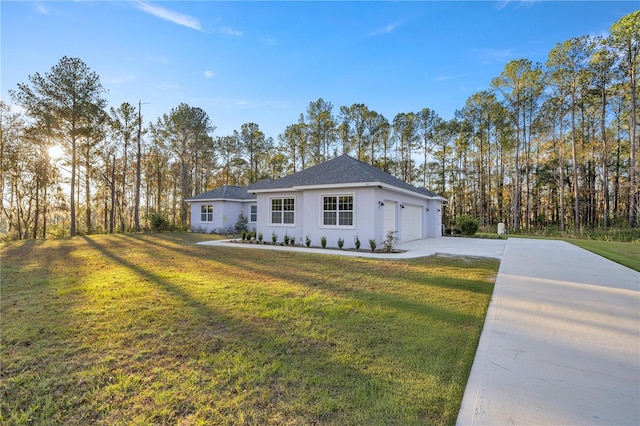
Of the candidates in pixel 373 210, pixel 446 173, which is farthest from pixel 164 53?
pixel 446 173

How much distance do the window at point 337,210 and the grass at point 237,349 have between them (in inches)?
232

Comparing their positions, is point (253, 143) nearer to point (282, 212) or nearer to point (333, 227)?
point (282, 212)

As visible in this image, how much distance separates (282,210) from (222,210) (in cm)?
901

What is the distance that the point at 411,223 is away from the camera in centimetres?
1558

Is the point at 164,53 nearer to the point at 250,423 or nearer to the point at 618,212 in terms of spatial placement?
the point at 250,423

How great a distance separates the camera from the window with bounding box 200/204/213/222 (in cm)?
2195

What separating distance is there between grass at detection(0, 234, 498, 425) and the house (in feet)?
49.1

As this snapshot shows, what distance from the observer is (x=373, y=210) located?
1128 centimetres

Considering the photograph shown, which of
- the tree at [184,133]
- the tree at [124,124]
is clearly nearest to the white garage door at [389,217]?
the tree at [184,133]

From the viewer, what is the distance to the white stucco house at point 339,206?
11500 mm

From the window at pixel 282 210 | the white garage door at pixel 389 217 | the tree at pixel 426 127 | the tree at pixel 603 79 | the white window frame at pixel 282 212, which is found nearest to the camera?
the white garage door at pixel 389 217

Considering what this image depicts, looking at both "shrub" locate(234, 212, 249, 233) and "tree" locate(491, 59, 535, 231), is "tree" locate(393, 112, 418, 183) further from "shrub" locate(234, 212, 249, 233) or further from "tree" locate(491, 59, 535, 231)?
"shrub" locate(234, 212, 249, 233)

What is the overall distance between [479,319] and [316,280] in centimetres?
327

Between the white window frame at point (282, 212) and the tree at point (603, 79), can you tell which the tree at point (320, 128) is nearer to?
the white window frame at point (282, 212)
